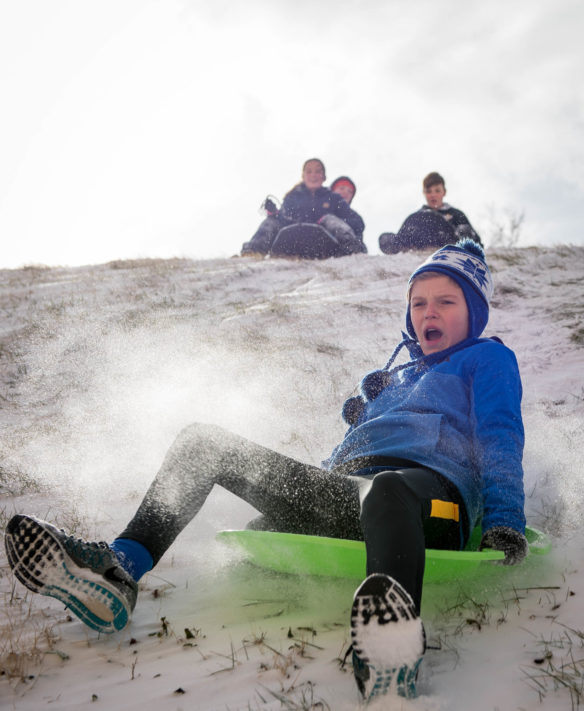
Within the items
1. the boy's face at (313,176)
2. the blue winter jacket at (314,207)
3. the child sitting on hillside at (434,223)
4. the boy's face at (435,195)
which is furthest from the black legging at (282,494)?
the boy's face at (313,176)

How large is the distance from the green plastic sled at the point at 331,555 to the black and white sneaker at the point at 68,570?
377 millimetres

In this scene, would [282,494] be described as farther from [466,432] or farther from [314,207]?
[314,207]

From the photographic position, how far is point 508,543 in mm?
1540

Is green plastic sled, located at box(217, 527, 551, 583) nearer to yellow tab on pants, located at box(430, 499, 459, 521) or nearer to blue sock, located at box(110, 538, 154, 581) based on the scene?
yellow tab on pants, located at box(430, 499, 459, 521)

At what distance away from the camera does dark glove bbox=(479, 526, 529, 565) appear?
1.52m

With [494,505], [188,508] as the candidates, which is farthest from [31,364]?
[494,505]

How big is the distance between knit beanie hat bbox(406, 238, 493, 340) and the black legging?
911 mm

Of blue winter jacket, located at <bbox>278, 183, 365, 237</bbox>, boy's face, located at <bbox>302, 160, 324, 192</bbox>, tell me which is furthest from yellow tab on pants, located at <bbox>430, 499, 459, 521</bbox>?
boy's face, located at <bbox>302, 160, 324, 192</bbox>

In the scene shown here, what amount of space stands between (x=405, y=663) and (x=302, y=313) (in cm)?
459

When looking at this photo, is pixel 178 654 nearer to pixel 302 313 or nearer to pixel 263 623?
pixel 263 623

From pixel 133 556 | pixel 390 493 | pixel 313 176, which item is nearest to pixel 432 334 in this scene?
pixel 390 493

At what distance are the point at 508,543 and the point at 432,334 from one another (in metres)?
0.96

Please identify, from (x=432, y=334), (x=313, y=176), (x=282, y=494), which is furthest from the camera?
(x=313, y=176)

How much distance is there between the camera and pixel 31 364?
15.6 ft
